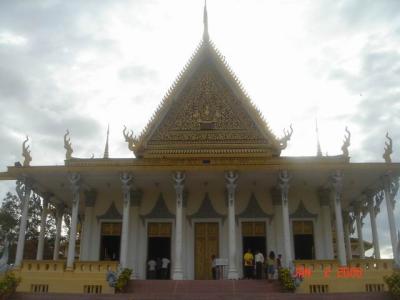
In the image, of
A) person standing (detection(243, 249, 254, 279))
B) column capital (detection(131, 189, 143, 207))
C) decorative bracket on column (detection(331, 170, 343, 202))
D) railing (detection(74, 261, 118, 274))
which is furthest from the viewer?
column capital (detection(131, 189, 143, 207))

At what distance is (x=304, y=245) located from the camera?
1850cm

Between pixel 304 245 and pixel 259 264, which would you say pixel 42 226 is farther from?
pixel 304 245

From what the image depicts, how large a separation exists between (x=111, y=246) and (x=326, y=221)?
8436 mm

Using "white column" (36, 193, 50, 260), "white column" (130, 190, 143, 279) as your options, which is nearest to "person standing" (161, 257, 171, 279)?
"white column" (130, 190, 143, 279)

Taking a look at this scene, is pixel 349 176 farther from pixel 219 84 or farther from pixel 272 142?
pixel 219 84

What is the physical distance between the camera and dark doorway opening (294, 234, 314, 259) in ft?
60.3

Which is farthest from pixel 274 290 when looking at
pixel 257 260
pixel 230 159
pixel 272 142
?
pixel 272 142

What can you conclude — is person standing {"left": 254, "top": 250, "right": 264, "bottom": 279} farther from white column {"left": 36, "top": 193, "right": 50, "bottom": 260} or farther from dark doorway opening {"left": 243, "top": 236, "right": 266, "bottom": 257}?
white column {"left": 36, "top": 193, "right": 50, "bottom": 260}

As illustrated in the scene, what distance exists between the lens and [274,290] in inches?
537

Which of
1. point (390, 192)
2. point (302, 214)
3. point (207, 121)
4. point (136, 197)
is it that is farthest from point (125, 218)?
point (390, 192)

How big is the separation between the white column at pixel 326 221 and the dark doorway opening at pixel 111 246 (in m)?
7.98

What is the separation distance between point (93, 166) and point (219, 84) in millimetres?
6788

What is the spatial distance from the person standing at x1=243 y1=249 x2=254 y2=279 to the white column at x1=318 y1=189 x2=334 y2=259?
3012mm
